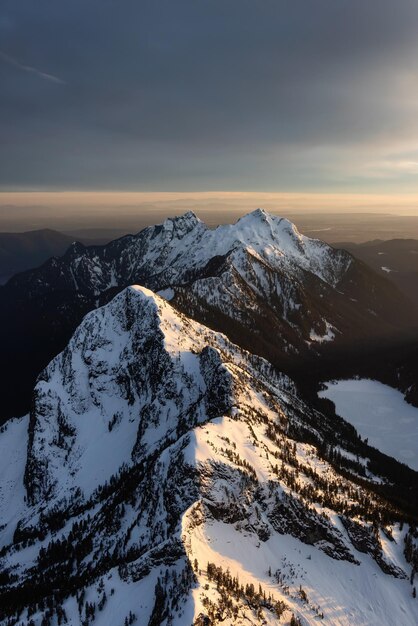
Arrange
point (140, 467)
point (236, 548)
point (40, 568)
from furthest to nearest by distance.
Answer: point (140, 467) → point (40, 568) → point (236, 548)

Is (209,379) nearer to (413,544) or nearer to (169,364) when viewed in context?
(169,364)

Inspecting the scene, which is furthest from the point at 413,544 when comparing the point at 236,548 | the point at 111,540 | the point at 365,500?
the point at 111,540

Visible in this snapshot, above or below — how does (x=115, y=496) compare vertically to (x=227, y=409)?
below

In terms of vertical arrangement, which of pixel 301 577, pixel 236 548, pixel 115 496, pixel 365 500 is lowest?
pixel 115 496

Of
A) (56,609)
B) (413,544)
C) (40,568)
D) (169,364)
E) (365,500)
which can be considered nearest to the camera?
(56,609)

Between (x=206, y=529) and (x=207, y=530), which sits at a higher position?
(x=206, y=529)

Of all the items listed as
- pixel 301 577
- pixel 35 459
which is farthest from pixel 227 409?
pixel 35 459

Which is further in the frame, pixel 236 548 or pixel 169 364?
pixel 169 364
